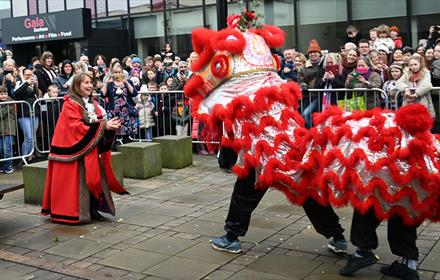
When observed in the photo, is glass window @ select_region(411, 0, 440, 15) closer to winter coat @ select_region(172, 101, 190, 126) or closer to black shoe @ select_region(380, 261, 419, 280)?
winter coat @ select_region(172, 101, 190, 126)

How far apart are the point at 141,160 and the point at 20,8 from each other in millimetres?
20288

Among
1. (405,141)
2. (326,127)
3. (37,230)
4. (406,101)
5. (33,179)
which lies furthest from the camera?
(406,101)

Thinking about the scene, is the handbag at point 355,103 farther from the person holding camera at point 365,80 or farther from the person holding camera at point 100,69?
the person holding camera at point 100,69

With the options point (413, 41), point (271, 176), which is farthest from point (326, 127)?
point (413, 41)

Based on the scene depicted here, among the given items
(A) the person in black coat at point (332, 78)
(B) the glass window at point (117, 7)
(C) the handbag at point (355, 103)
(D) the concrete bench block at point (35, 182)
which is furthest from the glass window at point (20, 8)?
(C) the handbag at point (355, 103)

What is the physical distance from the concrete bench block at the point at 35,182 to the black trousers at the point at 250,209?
327 centimetres

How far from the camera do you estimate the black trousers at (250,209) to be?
16.9 ft

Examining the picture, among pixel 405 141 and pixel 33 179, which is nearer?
pixel 405 141

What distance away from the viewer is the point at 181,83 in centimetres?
1154

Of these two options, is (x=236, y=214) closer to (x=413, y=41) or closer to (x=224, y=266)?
(x=224, y=266)

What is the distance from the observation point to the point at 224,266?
5.04 m

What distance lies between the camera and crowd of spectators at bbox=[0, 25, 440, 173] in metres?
9.09

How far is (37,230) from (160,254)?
175cm

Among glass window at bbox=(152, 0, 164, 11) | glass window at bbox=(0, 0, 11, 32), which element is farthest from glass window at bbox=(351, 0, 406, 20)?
glass window at bbox=(0, 0, 11, 32)
